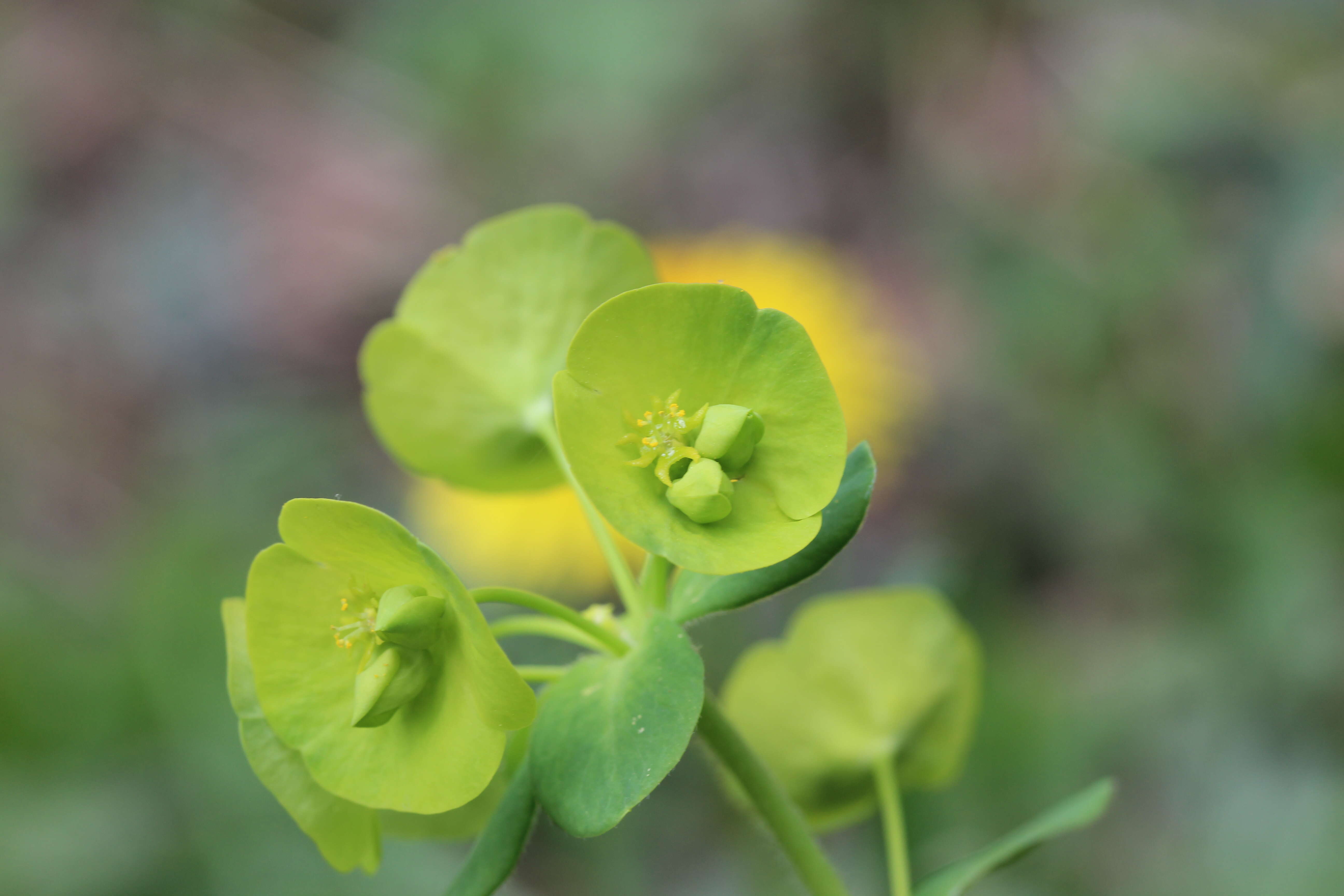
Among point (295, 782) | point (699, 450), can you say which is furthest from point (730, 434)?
point (295, 782)

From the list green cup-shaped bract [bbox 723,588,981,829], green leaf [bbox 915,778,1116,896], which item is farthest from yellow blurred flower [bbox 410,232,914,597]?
green leaf [bbox 915,778,1116,896]

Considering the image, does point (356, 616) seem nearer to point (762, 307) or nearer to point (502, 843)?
point (502, 843)

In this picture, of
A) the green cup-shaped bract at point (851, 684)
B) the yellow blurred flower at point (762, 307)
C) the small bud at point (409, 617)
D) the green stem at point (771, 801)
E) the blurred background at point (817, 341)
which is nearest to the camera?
the small bud at point (409, 617)

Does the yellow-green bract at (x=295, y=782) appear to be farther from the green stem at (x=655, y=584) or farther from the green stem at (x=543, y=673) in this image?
the green stem at (x=655, y=584)

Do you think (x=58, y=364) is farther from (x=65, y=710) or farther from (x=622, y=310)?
(x=622, y=310)

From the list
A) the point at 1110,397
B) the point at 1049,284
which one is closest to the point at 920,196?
the point at 1049,284

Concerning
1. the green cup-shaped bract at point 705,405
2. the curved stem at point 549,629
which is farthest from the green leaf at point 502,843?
the green cup-shaped bract at point 705,405
